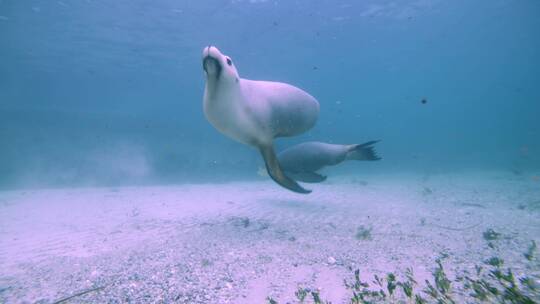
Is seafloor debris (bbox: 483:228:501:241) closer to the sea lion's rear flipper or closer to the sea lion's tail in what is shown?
the sea lion's tail

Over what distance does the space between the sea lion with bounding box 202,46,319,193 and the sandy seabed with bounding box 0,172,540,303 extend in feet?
4.05

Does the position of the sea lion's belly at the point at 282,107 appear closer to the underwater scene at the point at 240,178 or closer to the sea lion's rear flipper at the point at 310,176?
the underwater scene at the point at 240,178

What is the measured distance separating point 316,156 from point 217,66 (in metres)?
3.96

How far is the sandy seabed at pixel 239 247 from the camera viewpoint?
10.5 ft

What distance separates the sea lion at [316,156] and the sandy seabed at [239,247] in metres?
1.06

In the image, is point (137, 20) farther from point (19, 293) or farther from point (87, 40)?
point (19, 293)

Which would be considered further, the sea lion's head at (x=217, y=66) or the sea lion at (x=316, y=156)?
the sea lion at (x=316, y=156)

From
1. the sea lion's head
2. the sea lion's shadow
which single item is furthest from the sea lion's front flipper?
the sea lion's shadow

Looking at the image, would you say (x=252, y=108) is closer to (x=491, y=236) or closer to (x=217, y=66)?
(x=217, y=66)

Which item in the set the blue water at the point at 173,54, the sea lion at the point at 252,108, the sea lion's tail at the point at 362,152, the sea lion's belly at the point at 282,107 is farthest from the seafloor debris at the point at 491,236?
the blue water at the point at 173,54

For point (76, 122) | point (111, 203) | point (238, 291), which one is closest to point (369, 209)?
point (238, 291)

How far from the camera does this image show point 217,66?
9.11 feet

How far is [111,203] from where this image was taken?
872 cm

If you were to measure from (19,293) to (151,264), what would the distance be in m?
1.39
